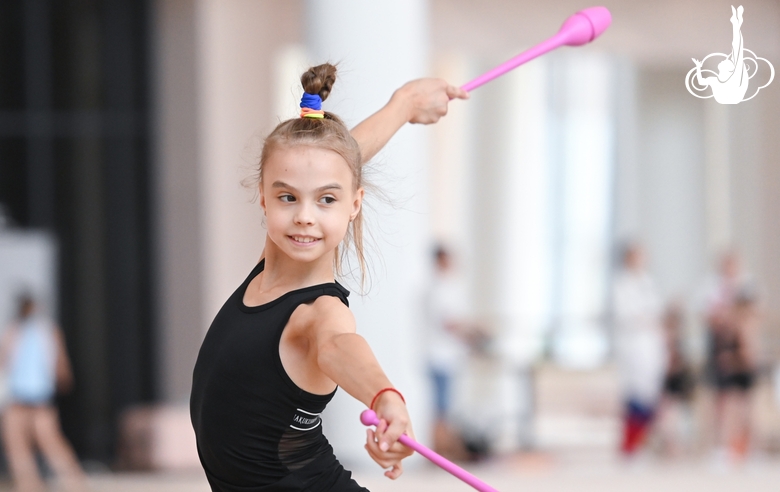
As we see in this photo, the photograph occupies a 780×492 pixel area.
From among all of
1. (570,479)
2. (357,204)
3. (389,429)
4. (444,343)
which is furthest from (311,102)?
(444,343)

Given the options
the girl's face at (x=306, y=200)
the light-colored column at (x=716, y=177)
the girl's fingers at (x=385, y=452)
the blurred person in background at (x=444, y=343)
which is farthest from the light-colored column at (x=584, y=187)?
the girl's fingers at (x=385, y=452)

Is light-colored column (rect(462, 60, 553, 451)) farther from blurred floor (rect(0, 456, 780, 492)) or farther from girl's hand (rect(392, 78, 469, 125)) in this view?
girl's hand (rect(392, 78, 469, 125))

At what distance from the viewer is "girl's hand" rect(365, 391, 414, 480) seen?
1685 mm

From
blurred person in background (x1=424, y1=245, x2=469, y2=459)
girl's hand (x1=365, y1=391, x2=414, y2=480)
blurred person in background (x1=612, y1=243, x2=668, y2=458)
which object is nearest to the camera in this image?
girl's hand (x1=365, y1=391, x2=414, y2=480)

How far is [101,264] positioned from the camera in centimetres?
1004

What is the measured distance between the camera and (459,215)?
41.3 feet

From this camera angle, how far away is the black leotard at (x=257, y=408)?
6.63 feet

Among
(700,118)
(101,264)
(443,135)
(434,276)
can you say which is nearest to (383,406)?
(434,276)

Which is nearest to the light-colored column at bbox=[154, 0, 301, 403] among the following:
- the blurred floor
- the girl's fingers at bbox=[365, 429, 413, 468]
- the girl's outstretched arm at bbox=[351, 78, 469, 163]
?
the blurred floor

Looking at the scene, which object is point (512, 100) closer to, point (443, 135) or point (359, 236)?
point (443, 135)

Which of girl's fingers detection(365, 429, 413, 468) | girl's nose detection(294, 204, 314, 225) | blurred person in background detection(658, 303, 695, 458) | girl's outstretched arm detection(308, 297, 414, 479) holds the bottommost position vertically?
blurred person in background detection(658, 303, 695, 458)

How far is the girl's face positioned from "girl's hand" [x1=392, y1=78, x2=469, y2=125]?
2.24 feet

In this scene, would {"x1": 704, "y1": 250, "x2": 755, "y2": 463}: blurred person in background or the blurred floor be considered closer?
the blurred floor

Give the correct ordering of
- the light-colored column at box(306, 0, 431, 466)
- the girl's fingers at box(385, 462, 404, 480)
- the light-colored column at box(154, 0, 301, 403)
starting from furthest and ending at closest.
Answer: the light-colored column at box(154, 0, 301, 403) < the light-colored column at box(306, 0, 431, 466) < the girl's fingers at box(385, 462, 404, 480)
